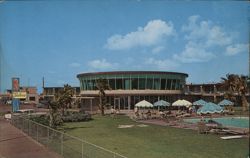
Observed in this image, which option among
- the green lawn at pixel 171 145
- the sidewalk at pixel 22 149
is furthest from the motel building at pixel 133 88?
the sidewalk at pixel 22 149

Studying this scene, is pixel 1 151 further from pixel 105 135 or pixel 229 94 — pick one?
pixel 229 94

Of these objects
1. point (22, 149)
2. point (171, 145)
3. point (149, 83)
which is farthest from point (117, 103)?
point (22, 149)

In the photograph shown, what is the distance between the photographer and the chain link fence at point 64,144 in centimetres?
1521

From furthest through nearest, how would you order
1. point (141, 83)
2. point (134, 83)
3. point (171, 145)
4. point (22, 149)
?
point (141, 83)
point (134, 83)
point (171, 145)
point (22, 149)

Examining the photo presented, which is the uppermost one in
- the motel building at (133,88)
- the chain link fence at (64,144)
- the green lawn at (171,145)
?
the motel building at (133,88)

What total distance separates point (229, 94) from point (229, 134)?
3998 cm

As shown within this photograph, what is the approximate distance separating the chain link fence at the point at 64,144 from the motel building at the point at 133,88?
1484 inches

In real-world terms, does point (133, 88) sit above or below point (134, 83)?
below

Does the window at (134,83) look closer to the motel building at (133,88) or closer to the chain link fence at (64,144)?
the motel building at (133,88)

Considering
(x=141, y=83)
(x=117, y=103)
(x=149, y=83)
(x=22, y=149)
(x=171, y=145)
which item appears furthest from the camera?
(x=149, y=83)

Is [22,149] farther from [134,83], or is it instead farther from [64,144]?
[134,83]

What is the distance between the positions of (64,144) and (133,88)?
44.2 m

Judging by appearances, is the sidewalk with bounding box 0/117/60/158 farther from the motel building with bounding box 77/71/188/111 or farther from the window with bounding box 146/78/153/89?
the window with bounding box 146/78/153/89

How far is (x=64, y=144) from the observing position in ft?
58.7
